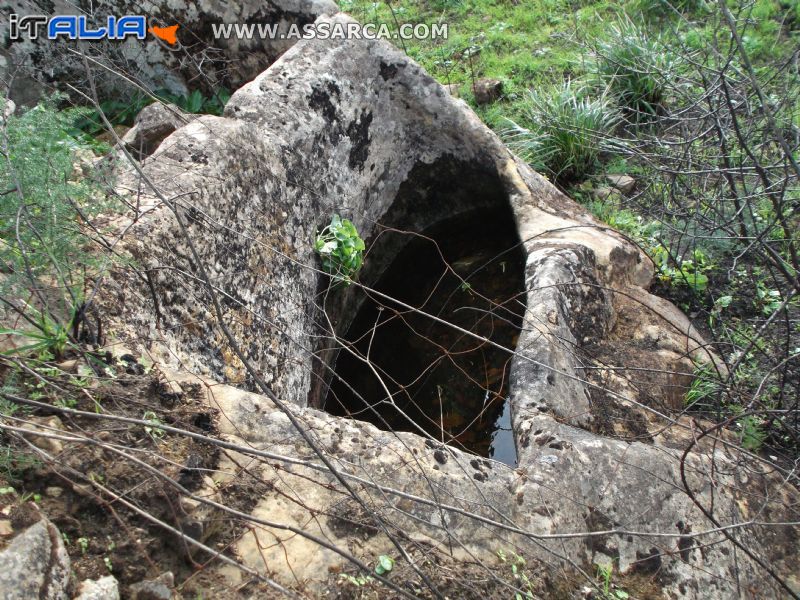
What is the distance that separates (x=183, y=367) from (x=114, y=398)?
36cm

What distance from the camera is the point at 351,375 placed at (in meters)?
3.34

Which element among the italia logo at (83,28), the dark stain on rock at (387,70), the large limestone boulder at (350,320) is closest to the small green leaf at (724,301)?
the large limestone boulder at (350,320)

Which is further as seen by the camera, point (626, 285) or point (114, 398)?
point (626, 285)

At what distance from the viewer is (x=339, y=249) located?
3.24m

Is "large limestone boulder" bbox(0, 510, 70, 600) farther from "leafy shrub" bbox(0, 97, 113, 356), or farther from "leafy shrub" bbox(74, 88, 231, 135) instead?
"leafy shrub" bbox(74, 88, 231, 135)

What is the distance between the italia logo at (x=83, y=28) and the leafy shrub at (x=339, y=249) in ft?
6.60

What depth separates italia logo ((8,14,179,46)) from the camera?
433cm

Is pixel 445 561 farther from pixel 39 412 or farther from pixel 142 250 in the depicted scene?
pixel 142 250

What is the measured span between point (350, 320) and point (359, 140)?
90 centimetres

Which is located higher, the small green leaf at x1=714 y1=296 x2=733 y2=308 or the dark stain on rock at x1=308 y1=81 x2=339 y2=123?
the dark stain on rock at x1=308 y1=81 x2=339 y2=123

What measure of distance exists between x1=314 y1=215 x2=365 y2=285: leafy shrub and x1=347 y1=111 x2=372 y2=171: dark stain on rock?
0.40m

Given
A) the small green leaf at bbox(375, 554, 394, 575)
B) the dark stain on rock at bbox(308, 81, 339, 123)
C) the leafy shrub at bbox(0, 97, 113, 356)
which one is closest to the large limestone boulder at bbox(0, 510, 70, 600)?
the leafy shrub at bbox(0, 97, 113, 356)

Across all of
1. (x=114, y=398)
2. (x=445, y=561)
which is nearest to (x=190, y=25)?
(x=114, y=398)

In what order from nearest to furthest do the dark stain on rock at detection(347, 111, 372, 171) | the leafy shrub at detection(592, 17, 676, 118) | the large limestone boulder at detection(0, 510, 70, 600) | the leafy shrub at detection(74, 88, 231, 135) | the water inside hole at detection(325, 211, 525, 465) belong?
the large limestone boulder at detection(0, 510, 70, 600)
the water inside hole at detection(325, 211, 525, 465)
the dark stain on rock at detection(347, 111, 372, 171)
the leafy shrub at detection(74, 88, 231, 135)
the leafy shrub at detection(592, 17, 676, 118)
